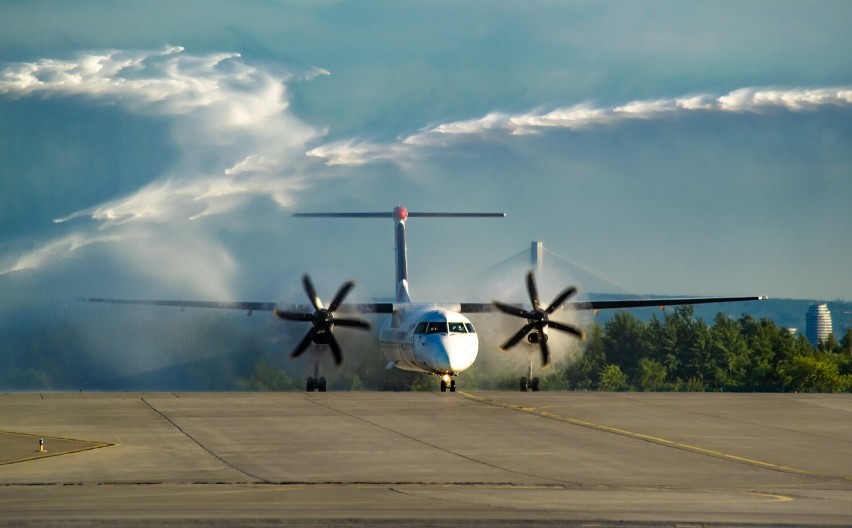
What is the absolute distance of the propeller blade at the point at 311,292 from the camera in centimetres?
5284

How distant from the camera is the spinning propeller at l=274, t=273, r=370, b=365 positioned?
172 ft

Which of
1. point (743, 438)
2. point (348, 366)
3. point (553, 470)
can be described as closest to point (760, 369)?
point (348, 366)

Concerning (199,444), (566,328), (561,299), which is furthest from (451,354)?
(199,444)

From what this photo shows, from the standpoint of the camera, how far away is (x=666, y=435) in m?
34.3

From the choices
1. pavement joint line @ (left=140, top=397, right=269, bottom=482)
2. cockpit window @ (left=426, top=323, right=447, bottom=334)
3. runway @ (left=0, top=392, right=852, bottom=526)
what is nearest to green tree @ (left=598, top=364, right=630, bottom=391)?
cockpit window @ (left=426, top=323, right=447, bottom=334)

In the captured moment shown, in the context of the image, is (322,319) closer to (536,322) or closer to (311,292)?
(311,292)

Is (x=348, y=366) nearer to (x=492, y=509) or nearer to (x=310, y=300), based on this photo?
(x=310, y=300)

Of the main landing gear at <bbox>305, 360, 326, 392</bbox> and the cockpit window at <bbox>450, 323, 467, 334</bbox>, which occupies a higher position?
the cockpit window at <bbox>450, 323, 467, 334</bbox>

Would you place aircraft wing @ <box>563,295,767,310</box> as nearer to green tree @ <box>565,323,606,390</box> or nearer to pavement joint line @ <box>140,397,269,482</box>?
pavement joint line @ <box>140,397,269,482</box>

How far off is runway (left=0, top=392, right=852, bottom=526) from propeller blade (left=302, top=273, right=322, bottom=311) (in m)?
7.78

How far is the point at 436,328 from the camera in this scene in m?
48.1

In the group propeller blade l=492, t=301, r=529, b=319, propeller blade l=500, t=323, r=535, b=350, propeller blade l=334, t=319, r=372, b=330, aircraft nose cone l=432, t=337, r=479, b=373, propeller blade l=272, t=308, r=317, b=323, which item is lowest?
aircraft nose cone l=432, t=337, r=479, b=373

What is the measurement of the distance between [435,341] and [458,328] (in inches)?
49.2

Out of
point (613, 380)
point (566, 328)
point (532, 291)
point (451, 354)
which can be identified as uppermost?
point (532, 291)
